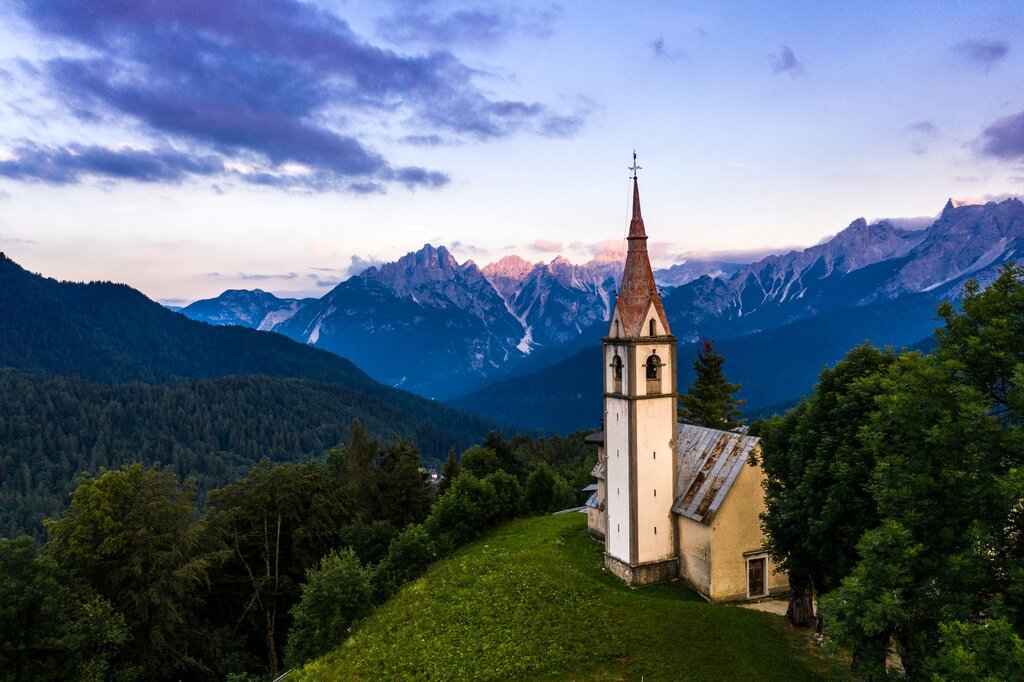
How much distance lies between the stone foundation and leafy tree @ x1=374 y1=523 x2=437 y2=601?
15899mm

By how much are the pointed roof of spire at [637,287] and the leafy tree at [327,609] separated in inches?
Result: 797

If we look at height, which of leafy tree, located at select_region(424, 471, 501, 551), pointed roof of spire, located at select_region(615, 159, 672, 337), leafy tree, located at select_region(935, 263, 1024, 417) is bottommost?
leafy tree, located at select_region(424, 471, 501, 551)

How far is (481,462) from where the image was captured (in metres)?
70.4

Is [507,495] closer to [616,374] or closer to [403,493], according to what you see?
[403,493]

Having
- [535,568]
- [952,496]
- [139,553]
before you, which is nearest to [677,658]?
[535,568]

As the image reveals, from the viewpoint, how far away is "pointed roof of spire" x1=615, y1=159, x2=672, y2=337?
3316cm

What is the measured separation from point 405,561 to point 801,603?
26270 mm

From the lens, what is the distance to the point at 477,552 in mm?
44719

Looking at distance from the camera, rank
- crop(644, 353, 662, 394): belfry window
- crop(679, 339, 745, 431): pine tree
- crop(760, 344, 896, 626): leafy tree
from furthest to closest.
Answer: crop(679, 339, 745, 431): pine tree
crop(644, 353, 662, 394): belfry window
crop(760, 344, 896, 626): leafy tree

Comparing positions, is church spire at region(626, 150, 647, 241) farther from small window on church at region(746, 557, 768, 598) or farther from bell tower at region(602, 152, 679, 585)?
small window on church at region(746, 557, 768, 598)

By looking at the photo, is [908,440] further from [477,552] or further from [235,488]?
[235,488]

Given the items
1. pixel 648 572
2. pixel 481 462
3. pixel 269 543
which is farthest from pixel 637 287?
pixel 481 462

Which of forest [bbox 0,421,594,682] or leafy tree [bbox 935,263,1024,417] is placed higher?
leafy tree [bbox 935,263,1024,417]

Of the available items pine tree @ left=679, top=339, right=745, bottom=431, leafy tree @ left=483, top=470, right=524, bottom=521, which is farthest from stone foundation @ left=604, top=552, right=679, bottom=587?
pine tree @ left=679, top=339, right=745, bottom=431
